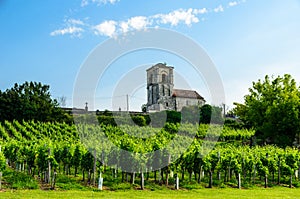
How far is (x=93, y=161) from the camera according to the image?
14.3 metres

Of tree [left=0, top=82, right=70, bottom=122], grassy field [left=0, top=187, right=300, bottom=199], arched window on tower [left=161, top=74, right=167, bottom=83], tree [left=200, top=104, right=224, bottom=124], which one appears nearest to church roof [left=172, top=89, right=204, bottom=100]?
arched window on tower [left=161, top=74, right=167, bottom=83]

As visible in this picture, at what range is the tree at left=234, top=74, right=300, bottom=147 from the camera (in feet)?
108

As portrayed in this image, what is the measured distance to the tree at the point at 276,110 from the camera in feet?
108

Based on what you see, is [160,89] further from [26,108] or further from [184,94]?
[26,108]

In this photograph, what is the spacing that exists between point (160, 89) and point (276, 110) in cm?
2457

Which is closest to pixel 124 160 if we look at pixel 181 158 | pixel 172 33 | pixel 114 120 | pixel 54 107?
pixel 181 158

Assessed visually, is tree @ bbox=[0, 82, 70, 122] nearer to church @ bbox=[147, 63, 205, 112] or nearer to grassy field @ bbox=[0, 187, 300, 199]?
church @ bbox=[147, 63, 205, 112]

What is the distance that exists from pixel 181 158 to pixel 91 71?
5.78m

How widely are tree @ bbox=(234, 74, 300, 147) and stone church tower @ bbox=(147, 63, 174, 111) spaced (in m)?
17.1

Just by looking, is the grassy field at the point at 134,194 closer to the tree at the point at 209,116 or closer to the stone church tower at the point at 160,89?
the tree at the point at 209,116

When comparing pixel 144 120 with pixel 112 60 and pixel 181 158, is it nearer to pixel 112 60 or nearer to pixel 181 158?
pixel 181 158

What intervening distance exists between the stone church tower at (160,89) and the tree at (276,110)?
17113 mm

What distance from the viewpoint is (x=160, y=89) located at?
56156 mm

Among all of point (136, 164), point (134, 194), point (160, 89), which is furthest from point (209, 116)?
point (134, 194)
